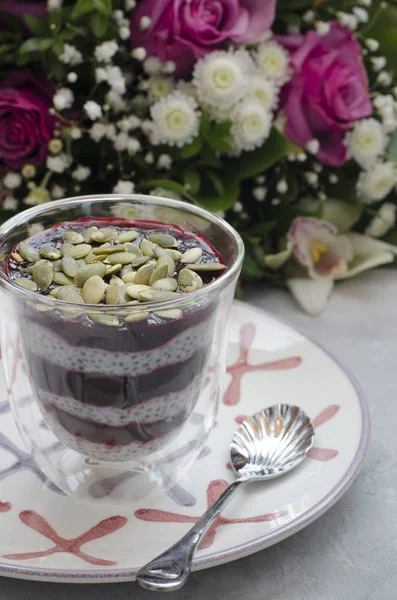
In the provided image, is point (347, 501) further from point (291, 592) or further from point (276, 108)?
point (276, 108)

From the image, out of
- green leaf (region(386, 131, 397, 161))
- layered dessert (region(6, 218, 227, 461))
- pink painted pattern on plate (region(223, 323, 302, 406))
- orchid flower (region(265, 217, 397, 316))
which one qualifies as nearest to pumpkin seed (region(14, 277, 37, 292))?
layered dessert (region(6, 218, 227, 461))

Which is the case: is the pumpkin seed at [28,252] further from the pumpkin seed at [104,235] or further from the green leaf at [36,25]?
the green leaf at [36,25]

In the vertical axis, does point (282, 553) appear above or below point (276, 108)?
below

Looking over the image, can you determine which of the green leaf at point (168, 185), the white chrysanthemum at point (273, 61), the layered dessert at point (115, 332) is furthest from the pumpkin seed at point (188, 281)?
the white chrysanthemum at point (273, 61)

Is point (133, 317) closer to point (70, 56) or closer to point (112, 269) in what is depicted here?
point (112, 269)

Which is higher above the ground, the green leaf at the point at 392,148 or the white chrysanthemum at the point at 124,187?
the green leaf at the point at 392,148

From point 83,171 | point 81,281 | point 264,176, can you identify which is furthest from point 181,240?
point 264,176

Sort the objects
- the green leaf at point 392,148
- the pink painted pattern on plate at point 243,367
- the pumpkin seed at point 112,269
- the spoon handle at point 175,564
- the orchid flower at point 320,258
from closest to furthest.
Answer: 1. the spoon handle at point 175,564
2. the pumpkin seed at point 112,269
3. the pink painted pattern on plate at point 243,367
4. the orchid flower at point 320,258
5. the green leaf at point 392,148
